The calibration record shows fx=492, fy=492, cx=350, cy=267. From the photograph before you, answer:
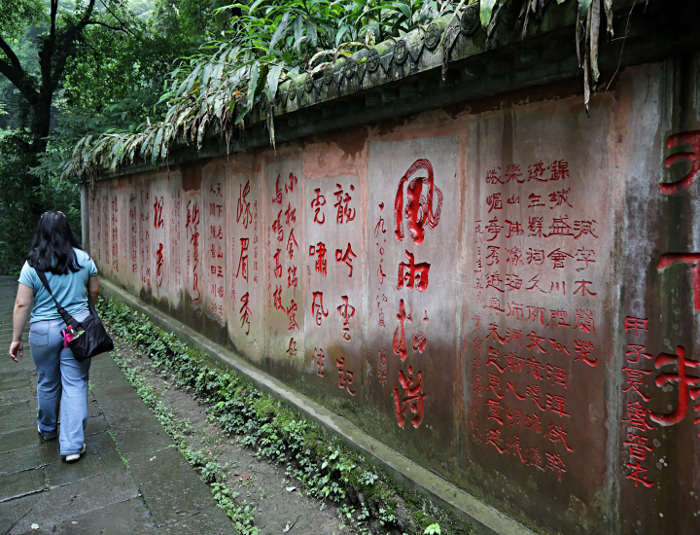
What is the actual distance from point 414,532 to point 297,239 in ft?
8.19

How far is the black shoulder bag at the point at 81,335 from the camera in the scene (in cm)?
408

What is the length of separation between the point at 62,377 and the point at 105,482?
3.24ft

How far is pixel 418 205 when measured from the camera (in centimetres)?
311

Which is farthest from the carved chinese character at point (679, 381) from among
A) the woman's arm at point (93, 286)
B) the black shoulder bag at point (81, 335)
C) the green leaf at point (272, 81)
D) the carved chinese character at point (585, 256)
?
the woman's arm at point (93, 286)

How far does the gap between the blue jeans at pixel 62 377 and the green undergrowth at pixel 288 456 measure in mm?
880

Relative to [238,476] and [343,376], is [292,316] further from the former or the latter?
[238,476]

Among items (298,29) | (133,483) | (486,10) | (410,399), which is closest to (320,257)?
(410,399)

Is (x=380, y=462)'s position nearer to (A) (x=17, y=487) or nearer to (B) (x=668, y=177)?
(B) (x=668, y=177)

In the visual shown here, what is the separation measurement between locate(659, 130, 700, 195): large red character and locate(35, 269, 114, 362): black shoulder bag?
4043 millimetres

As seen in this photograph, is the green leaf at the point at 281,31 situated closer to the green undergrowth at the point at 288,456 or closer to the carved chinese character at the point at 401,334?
the carved chinese character at the point at 401,334

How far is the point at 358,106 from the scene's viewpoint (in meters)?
3.42

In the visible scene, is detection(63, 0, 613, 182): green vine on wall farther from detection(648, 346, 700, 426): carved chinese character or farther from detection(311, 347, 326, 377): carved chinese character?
detection(311, 347, 326, 377): carved chinese character

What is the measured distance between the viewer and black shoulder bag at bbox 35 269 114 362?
408 centimetres

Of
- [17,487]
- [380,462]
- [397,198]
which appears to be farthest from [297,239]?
[17,487]
